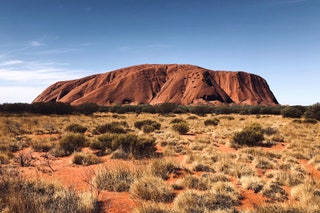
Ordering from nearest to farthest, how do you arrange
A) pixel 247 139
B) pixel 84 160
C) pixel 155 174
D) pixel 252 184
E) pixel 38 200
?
1. pixel 38 200
2. pixel 252 184
3. pixel 155 174
4. pixel 84 160
5. pixel 247 139

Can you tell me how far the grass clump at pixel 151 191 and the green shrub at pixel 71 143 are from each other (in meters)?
7.13

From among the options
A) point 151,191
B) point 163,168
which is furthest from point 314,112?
point 151,191

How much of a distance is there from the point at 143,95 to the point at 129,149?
9395 centimetres

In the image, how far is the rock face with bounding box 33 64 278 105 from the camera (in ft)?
331

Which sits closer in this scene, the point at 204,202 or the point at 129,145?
the point at 204,202

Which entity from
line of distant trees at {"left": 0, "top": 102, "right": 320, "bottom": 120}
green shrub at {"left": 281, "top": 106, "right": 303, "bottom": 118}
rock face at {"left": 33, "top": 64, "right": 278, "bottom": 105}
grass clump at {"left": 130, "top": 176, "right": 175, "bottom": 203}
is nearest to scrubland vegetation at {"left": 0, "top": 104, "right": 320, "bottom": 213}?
grass clump at {"left": 130, "top": 176, "right": 175, "bottom": 203}

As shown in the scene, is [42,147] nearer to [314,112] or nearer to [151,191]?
[151,191]

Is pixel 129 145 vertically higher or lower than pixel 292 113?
lower

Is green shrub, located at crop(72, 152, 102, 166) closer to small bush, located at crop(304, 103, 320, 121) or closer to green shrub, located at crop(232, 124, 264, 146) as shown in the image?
green shrub, located at crop(232, 124, 264, 146)

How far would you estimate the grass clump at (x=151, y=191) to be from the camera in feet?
18.6

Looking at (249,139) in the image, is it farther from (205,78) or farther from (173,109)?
(205,78)

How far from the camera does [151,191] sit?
18.7 ft

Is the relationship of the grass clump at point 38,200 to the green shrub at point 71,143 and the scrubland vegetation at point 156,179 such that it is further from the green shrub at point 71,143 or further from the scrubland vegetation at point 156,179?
A: the green shrub at point 71,143

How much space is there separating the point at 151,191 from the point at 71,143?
835 cm
